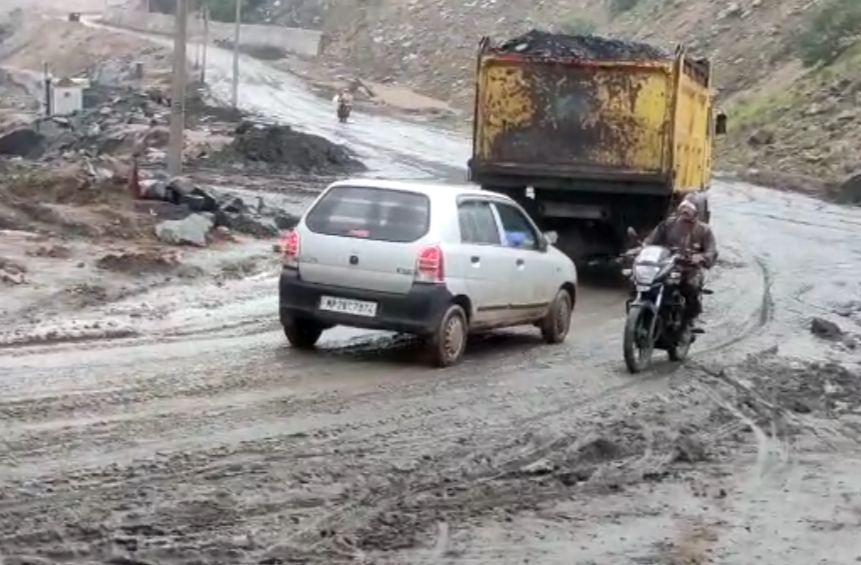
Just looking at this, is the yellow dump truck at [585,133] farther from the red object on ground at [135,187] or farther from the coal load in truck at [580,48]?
the red object on ground at [135,187]

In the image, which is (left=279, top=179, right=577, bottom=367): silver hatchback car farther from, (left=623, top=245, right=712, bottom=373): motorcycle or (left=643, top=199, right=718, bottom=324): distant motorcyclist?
(left=643, top=199, right=718, bottom=324): distant motorcyclist

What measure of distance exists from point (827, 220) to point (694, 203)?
2015 cm

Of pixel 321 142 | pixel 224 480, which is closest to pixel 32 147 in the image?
pixel 321 142

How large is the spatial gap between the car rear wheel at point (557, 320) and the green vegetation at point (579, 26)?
5783 centimetres

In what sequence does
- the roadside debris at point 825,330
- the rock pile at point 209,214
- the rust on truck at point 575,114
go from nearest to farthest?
the roadside debris at point 825,330 → the rust on truck at point 575,114 → the rock pile at point 209,214

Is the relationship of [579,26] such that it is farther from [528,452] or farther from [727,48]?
[528,452]

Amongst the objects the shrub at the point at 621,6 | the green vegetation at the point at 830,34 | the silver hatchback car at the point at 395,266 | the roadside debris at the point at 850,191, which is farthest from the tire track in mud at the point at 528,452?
the shrub at the point at 621,6

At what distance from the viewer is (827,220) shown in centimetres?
3309

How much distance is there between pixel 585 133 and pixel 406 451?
11580 millimetres

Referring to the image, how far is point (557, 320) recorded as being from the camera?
15.4 meters

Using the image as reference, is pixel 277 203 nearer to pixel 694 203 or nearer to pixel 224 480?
pixel 694 203

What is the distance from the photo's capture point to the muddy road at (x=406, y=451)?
7707 millimetres

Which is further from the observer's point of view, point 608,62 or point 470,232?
point 608,62

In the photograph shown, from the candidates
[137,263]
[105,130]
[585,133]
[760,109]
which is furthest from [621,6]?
[137,263]
